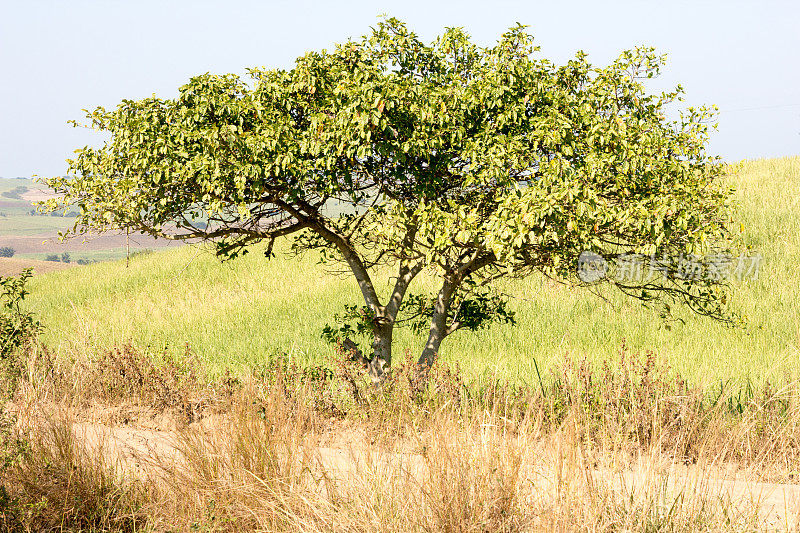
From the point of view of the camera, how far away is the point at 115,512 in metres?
5.06

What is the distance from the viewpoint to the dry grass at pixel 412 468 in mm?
4078

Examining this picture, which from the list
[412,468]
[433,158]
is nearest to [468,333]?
[433,158]

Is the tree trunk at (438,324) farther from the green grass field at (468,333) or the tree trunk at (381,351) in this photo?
the green grass field at (468,333)

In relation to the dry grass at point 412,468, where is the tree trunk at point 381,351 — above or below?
above

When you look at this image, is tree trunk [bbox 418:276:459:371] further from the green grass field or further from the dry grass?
the green grass field

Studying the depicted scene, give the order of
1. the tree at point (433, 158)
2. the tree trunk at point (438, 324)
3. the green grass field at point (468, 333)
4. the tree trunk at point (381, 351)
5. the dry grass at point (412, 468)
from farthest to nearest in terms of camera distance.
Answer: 1. the green grass field at point (468, 333)
2. the tree trunk at point (381, 351)
3. the tree trunk at point (438, 324)
4. the tree at point (433, 158)
5. the dry grass at point (412, 468)

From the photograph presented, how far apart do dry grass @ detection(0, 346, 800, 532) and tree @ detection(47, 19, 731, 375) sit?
4.77 feet

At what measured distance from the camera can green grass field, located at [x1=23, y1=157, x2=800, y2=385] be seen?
10.6 m

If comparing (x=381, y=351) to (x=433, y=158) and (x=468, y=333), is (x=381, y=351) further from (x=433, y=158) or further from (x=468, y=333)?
(x=468, y=333)

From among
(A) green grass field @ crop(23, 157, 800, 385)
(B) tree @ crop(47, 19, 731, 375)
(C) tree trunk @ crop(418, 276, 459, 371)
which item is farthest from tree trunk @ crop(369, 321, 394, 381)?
(A) green grass field @ crop(23, 157, 800, 385)

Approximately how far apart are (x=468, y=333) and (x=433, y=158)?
6984 millimetres

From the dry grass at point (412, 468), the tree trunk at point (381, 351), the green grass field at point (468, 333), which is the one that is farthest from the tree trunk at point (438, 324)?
the green grass field at point (468, 333)

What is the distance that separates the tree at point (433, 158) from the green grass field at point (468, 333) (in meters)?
1.47

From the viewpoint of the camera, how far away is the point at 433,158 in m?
6.10
